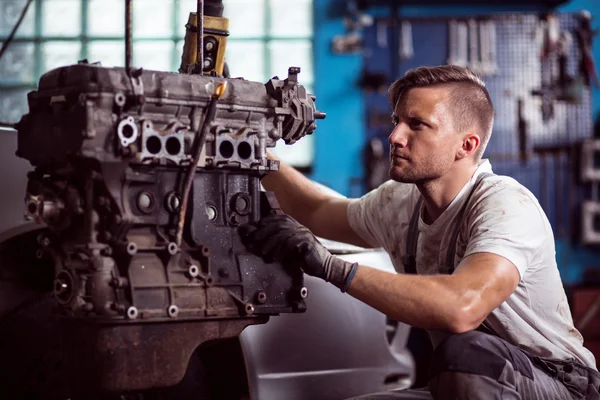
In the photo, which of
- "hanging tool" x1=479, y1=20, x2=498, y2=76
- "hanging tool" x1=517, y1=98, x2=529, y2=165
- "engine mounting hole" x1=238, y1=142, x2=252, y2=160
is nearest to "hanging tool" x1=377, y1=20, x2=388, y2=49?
"hanging tool" x1=479, y1=20, x2=498, y2=76

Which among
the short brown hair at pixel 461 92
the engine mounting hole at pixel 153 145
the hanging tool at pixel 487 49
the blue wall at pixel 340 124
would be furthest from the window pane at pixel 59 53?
the engine mounting hole at pixel 153 145

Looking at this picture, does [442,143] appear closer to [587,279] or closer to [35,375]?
[35,375]

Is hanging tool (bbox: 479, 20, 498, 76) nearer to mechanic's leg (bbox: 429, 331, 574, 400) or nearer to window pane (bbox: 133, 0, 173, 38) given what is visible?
window pane (bbox: 133, 0, 173, 38)

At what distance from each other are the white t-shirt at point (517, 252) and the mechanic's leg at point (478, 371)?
186mm

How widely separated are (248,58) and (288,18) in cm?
53

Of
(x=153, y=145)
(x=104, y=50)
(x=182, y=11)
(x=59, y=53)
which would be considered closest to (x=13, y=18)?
(x=59, y=53)

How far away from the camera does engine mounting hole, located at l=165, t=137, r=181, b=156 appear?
1839mm

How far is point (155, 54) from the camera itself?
7.14 meters

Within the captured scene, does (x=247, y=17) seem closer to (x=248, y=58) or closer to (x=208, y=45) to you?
(x=248, y=58)

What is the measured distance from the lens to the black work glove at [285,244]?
198cm

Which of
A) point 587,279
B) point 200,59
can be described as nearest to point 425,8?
point 587,279

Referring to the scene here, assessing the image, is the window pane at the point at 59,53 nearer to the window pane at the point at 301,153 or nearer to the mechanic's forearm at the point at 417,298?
the window pane at the point at 301,153

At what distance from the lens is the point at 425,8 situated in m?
7.23

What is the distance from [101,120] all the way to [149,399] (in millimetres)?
830
